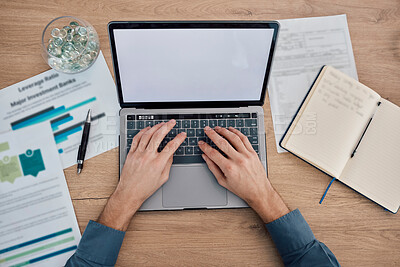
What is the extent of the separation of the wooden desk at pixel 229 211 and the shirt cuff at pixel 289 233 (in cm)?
4

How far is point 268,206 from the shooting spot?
0.73m

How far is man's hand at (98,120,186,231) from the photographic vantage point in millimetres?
710

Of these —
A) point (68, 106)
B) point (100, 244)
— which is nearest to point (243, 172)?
point (100, 244)

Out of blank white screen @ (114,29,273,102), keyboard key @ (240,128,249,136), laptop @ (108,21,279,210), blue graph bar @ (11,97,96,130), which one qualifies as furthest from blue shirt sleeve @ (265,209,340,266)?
blue graph bar @ (11,97,96,130)

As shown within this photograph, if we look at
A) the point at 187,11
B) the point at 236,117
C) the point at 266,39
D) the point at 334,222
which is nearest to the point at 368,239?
the point at 334,222

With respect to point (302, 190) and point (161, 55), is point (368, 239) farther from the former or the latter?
point (161, 55)

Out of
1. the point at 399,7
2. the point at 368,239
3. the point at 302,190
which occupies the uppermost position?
the point at 399,7

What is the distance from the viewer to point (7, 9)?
82cm

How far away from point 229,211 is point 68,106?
0.52 meters

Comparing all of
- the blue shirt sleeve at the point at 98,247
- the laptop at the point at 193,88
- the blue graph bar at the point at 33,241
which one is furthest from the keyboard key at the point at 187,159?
the blue graph bar at the point at 33,241

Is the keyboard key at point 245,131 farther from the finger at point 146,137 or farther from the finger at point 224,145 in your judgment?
the finger at point 146,137

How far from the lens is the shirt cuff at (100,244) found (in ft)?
2.25

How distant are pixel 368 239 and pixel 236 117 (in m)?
0.47

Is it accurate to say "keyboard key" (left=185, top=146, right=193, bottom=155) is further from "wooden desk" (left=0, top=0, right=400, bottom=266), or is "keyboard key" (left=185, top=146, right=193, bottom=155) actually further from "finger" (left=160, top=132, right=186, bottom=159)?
"wooden desk" (left=0, top=0, right=400, bottom=266)
